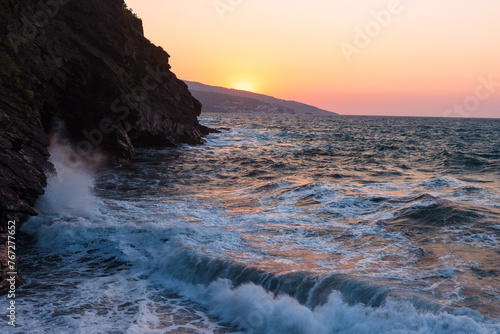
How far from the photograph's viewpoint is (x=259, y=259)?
8969 mm

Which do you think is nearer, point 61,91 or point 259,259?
point 259,259

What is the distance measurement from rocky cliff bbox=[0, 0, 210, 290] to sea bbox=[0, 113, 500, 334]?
137cm

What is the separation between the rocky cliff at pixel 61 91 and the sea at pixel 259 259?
4.50ft

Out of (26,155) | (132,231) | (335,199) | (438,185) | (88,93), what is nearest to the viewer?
(132,231)

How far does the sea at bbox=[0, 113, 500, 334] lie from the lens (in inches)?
260

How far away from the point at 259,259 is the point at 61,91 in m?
16.3

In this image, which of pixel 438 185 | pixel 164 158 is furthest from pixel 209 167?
pixel 438 185

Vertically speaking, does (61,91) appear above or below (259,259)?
above

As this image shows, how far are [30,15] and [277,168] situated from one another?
50.5 feet

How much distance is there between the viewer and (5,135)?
11258mm

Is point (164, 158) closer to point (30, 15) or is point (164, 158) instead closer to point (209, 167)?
point (209, 167)

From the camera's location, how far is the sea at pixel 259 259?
661 centimetres

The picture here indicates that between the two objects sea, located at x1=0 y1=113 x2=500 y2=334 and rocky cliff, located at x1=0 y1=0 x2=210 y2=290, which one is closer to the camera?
sea, located at x1=0 y1=113 x2=500 y2=334

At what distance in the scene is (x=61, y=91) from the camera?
20.2 metres
